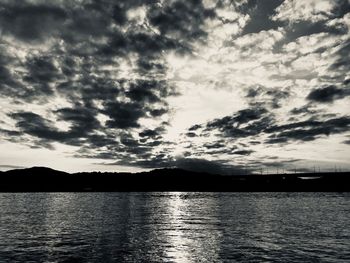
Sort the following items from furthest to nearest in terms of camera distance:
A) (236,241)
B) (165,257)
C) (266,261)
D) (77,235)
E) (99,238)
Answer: (77,235), (99,238), (236,241), (165,257), (266,261)

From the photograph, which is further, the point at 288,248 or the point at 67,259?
the point at 288,248

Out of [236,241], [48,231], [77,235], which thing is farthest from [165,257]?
[48,231]

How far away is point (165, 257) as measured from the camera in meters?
34.1

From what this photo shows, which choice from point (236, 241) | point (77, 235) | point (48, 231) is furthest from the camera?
point (48, 231)

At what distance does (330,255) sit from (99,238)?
93.6 ft

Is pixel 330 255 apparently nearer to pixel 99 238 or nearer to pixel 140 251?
pixel 140 251

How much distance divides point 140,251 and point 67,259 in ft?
25.7

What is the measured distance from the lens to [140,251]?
3731 centimetres

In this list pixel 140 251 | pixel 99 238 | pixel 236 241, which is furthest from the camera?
pixel 99 238

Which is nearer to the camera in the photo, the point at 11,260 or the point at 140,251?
the point at 11,260

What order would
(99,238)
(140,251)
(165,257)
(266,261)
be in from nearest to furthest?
1. (266,261)
2. (165,257)
3. (140,251)
4. (99,238)

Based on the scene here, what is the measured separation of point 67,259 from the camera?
3328cm

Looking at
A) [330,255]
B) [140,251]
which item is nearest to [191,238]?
[140,251]

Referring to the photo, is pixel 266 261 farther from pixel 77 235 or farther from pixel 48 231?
pixel 48 231
